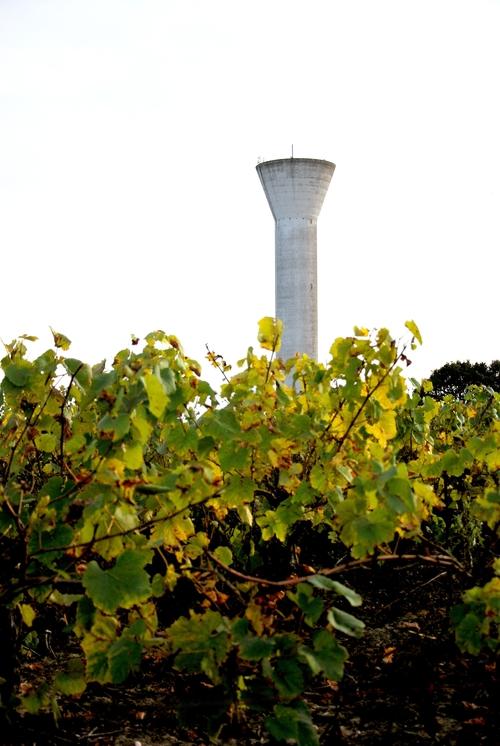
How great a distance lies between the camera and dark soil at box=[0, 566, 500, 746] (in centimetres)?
280

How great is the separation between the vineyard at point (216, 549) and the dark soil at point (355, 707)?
0.03 feet

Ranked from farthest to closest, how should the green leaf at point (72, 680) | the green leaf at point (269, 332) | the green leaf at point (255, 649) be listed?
the green leaf at point (269, 332) → the green leaf at point (72, 680) → the green leaf at point (255, 649)

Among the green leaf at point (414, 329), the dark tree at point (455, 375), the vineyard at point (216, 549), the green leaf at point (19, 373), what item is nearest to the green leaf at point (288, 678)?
the vineyard at point (216, 549)

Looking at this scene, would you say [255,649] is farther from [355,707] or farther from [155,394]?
[355,707]

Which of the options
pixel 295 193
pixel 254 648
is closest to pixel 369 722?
pixel 254 648

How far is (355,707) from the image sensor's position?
322cm

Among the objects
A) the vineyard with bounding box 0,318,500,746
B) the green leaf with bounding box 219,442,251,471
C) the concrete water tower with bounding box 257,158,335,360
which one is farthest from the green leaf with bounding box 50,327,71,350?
the concrete water tower with bounding box 257,158,335,360

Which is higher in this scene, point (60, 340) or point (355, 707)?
point (60, 340)

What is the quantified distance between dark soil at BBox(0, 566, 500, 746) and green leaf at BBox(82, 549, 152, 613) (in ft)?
1.09

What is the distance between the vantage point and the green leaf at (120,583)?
2.18 meters

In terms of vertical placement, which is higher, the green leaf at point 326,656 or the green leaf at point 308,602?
the green leaf at point 308,602

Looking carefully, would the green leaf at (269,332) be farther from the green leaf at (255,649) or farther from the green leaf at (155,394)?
the green leaf at (255,649)

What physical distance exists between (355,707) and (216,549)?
72cm

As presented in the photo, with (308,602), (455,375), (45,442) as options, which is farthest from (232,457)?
(455,375)
